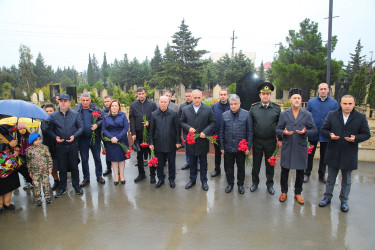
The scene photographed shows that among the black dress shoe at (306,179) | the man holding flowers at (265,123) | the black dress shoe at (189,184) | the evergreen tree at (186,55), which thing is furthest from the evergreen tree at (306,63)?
the black dress shoe at (189,184)

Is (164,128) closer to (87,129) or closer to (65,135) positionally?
(87,129)

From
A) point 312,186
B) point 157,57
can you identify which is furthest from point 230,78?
point 312,186

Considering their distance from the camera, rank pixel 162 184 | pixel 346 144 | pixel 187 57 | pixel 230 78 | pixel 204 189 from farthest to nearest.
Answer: pixel 230 78 < pixel 187 57 < pixel 162 184 < pixel 204 189 < pixel 346 144

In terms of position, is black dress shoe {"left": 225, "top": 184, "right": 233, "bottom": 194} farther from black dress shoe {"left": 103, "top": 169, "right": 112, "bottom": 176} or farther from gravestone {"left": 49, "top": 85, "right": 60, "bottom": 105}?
gravestone {"left": 49, "top": 85, "right": 60, "bottom": 105}

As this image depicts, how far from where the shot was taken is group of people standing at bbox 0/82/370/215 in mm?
3906

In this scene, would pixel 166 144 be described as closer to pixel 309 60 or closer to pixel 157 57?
pixel 309 60

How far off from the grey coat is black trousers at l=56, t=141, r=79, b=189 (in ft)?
12.3

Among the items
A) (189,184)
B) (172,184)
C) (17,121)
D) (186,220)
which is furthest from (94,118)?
(186,220)

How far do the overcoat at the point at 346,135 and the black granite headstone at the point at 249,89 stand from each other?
11.4 ft

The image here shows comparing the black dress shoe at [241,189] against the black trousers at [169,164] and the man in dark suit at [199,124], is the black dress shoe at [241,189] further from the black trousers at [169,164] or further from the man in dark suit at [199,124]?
the black trousers at [169,164]

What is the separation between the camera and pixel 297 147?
13.2 feet

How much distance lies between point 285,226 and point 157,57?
148ft

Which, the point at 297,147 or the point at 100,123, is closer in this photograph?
the point at 297,147

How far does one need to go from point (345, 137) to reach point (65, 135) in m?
4.72
